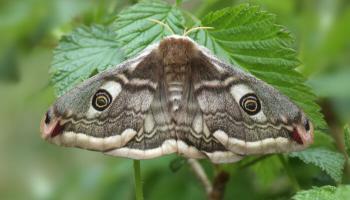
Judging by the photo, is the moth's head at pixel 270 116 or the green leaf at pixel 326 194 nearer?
the green leaf at pixel 326 194

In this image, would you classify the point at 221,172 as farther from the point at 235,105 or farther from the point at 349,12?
the point at 349,12

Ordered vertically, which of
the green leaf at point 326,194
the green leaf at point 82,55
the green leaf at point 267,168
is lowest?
the green leaf at point 267,168

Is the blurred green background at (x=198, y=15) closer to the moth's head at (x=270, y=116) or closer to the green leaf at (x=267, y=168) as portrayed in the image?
the green leaf at (x=267, y=168)

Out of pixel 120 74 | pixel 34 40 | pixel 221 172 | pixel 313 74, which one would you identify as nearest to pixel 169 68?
pixel 120 74

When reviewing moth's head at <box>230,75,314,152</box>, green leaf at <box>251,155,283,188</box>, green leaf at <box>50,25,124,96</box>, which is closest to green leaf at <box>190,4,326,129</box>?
moth's head at <box>230,75,314,152</box>

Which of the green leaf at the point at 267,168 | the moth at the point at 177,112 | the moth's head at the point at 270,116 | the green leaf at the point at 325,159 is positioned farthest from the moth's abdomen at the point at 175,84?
the green leaf at the point at 267,168

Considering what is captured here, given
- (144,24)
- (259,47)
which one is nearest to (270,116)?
(259,47)
